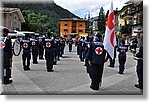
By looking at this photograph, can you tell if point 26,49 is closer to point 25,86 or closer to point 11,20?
point 25,86

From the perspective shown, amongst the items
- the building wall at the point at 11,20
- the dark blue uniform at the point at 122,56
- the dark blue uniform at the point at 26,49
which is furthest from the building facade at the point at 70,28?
the dark blue uniform at the point at 122,56

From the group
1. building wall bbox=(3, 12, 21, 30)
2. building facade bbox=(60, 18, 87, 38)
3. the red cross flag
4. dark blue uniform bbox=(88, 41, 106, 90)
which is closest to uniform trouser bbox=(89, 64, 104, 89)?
dark blue uniform bbox=(88, 41, 106, 90)

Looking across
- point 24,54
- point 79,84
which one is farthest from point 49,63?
point 79,84

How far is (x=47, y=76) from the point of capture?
10.3 meters

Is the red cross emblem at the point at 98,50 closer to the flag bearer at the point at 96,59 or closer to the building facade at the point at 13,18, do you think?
the flag bearer at the point at 96,59

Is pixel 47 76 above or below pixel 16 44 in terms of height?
below

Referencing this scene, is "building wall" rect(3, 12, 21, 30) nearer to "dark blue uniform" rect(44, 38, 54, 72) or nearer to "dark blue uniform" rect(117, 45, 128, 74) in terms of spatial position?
"dark blue uniform" rect(44, 38, 54, 72)

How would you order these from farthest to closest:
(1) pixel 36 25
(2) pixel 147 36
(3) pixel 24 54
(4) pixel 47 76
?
(1) pixel 36 25, (3) pixel 24 54, (4) pixel 47 76, (2) pixel 147 36

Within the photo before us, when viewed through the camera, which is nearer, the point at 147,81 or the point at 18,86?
the point at 147,81

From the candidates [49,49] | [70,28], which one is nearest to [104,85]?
[49,49]

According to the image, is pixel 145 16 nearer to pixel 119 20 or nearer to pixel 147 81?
pixel 147 81

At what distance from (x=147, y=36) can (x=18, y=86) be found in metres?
3.80

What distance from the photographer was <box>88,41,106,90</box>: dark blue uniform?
25.6 ft

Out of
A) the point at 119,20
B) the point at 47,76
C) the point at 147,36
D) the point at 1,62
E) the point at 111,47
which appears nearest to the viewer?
the point at 147,36
